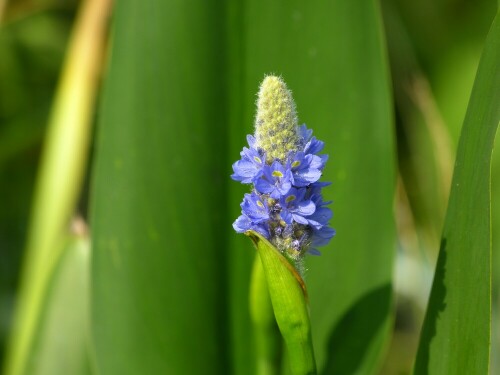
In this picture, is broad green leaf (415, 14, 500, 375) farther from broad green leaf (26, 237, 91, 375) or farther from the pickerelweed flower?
broad green leaf (26, 237, 91, 375)

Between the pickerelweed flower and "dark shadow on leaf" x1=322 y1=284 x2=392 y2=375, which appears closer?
the pickerelweed flower

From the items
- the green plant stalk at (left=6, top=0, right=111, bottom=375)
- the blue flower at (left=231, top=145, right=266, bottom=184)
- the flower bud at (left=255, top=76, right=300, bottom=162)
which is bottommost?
the blue flower at (left=231, top=145, right=266, bottom=184)

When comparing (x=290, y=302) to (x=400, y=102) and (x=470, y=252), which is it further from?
(x=400, y=102)

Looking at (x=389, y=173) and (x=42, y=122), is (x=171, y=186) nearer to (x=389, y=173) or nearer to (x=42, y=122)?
(x=389, y=173)

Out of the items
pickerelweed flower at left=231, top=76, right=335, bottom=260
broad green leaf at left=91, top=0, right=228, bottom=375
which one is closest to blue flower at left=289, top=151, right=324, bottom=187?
pickerelweed flower at left=231, top=76, right=335, bottom=260

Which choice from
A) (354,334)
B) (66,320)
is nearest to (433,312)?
(354,334)

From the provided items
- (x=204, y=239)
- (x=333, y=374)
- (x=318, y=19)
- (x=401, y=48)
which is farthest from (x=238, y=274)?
(x=401, y=48)

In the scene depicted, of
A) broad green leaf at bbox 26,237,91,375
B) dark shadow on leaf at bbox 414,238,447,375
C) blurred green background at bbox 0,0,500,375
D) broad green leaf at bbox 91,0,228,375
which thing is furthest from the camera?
blurred green background at bbox 0,0,500,375

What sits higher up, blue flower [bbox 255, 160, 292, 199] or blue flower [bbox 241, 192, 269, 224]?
blue flower [bbox 255, 160, 292, 199]

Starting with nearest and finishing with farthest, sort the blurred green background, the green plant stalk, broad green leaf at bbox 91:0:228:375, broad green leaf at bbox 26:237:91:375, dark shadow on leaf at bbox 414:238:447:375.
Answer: dark shadow on leaf at bbox 414:238:447:375
broad green leaf at bbox 91:0:228:375
broad green leaf at bbox 26:237:91:375
the green plant stalk
the blurred green background
